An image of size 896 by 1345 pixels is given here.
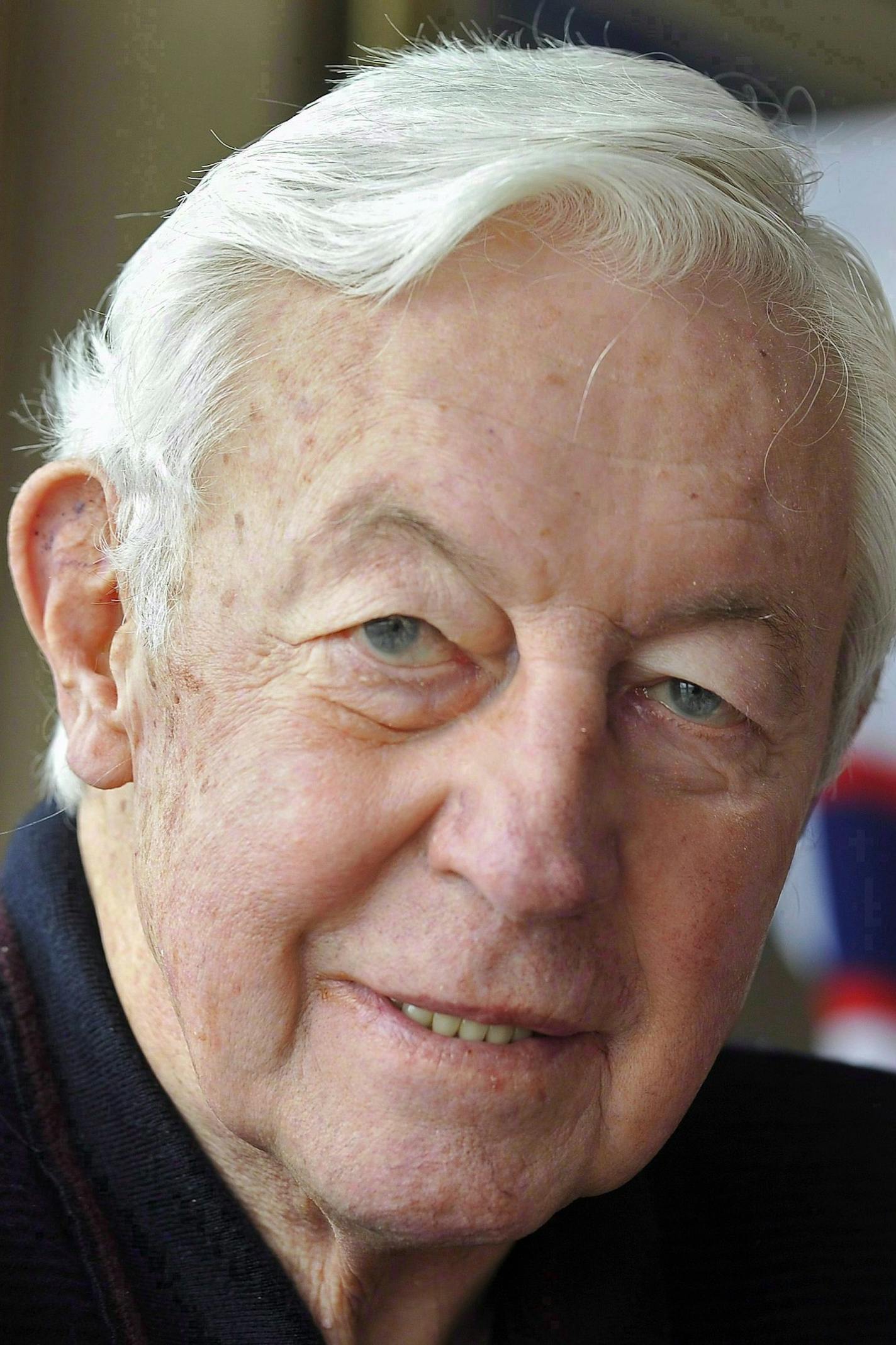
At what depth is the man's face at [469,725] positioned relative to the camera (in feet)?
4.16

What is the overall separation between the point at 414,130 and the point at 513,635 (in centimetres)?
55

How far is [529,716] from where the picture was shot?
127 cm

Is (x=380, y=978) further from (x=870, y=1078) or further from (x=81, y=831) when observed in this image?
(x=870, y=1078)

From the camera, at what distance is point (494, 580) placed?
4.16ft

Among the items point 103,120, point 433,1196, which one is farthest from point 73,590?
point 103,120

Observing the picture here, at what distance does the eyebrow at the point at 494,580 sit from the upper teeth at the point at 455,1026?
1.38 feet

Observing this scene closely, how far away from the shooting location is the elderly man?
1.28 m

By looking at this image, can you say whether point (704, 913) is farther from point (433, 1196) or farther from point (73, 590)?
point (73, 590)

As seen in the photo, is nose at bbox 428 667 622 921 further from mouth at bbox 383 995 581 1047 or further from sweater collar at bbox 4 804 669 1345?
sweater collar at bbox 4 804 669 1345

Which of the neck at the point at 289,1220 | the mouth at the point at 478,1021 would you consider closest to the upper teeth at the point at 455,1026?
the mouth at the point at 478,1021

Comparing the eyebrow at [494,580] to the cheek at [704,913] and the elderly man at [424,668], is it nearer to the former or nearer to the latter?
the elderly man at [424,668]

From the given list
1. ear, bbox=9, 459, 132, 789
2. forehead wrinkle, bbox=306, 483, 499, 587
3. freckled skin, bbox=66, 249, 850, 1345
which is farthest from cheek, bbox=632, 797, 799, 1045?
ear, bbox=9, 459, 132, 789

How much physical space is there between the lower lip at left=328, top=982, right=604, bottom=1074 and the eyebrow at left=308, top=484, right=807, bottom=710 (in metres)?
0.43

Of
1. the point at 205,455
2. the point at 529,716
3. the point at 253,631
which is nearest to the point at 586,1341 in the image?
the point at 529,716
